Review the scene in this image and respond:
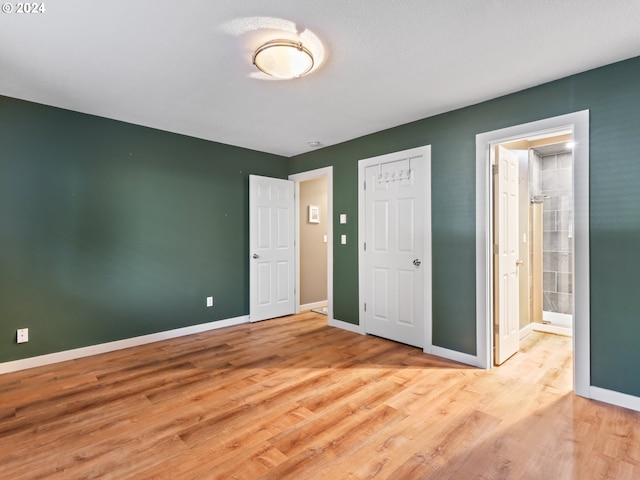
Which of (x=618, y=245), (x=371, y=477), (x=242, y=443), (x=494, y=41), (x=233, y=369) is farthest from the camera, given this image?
(x=233, y=369)

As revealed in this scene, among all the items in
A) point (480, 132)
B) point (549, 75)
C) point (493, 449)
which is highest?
point (549, 75)

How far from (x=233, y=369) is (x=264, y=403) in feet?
2.36

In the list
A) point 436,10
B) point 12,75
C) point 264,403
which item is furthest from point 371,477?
point 12,75

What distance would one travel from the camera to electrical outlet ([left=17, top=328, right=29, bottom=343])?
9.65 ft

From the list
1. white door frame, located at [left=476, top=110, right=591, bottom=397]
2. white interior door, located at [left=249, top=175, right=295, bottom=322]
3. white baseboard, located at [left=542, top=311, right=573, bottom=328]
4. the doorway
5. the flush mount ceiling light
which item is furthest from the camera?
white interior door, located at [left=249, top=175, right=295, bottom=322]

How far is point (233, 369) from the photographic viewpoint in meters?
2.96

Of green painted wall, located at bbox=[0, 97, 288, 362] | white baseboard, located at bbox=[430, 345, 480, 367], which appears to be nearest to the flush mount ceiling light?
green painted wall, located at bbox=[0, 97, 288, 362]

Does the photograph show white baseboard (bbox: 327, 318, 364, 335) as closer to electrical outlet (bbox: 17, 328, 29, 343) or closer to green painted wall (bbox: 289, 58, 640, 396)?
green painted wall (bbox: 289, 58, 640, 396)

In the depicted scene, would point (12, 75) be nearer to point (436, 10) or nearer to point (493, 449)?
point (436, 10)

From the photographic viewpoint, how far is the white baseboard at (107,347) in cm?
294

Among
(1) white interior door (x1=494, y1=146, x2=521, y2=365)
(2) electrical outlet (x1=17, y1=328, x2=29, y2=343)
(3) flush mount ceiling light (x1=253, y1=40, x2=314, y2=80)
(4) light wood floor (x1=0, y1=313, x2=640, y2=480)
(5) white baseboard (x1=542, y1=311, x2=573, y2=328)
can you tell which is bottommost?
(4) light wood floor (x1=0, y1=313, x2=640, y2=480)

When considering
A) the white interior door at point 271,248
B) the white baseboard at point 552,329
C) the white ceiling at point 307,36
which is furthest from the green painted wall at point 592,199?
the white baseboard at point 552,329

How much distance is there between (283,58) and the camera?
2.08 meters

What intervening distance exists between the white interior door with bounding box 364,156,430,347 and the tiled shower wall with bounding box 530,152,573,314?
205 cm
